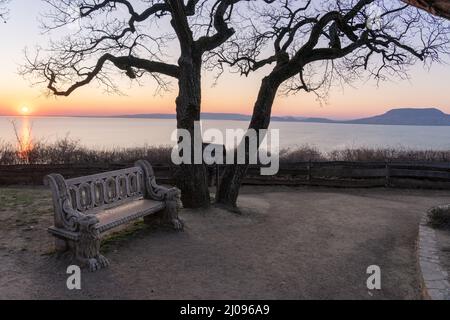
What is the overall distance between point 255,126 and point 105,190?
4633 mm

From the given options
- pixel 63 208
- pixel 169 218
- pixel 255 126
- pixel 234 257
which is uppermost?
pixel 255 126

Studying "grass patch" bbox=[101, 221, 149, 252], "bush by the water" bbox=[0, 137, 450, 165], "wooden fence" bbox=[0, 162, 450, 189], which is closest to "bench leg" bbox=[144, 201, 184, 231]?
"grass patch" bbox=[101, 221, 149, 252]

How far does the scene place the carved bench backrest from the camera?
5719mm

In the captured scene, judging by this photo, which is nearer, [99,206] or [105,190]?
[99,206]

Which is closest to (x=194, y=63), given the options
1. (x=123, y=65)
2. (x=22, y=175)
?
(x=123, y=65)

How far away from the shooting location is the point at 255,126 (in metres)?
9.74

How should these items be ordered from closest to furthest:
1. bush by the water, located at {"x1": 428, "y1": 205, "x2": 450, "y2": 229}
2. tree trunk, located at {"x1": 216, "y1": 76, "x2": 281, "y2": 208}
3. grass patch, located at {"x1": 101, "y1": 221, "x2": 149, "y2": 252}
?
grass patch, located at {"x1": 101, "y1": 221, "x2": 149, "y2": 252}
bush by the water, located at {"x1": 428, "y1": 205, "x2": 450, "y2": 229}
tree trunk, located at {"x1": 216, "y1": 76, "x2": 281, "y2": 208}

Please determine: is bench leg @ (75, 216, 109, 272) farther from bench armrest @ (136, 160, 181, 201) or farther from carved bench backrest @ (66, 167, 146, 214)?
bench armrest @ (136, 160, 181, 201)

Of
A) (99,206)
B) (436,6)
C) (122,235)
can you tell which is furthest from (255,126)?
(436,6)

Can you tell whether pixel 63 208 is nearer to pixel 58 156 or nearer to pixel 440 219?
pixel 440 219

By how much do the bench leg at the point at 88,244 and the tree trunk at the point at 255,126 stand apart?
468cm

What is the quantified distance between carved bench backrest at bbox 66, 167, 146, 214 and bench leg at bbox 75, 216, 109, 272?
24.7 inches
